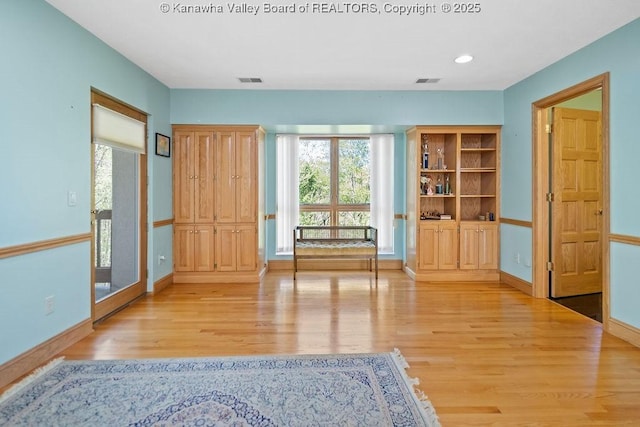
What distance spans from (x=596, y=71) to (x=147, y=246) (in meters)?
4.80

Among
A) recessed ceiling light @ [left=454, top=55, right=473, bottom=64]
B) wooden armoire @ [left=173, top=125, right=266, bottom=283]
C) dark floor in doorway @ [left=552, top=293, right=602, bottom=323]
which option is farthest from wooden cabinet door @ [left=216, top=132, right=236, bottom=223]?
dark floor in doorway @ [left=552, top=293, right=602, bottom=323]

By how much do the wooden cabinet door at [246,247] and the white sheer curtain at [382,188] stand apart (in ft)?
6.36

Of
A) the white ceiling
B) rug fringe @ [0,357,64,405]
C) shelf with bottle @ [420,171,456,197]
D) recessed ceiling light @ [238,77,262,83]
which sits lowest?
rug fringe @ [0,357,64,405]

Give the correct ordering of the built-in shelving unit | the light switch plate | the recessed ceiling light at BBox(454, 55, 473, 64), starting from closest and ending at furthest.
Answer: the light switch plate < the recessed ceiling light at BBox(454, 55, 473, 64) < the built-in shelving unit

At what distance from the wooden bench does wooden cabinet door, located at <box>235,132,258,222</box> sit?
30.1 inches

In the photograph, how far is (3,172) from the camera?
2.23m

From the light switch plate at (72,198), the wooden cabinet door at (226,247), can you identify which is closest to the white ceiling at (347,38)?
the light switch plate at (72,198)

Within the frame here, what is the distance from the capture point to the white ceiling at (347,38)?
2.72 meters

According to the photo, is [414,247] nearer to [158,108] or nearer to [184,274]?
[184,274]

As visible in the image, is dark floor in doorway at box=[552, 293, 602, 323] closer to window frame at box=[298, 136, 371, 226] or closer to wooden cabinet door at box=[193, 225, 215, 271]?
window frame at box=[298, 136, 371, 226]

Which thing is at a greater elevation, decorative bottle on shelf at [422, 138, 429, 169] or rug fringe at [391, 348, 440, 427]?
decorative bottle on shelf at [422, 138, 429, 169]

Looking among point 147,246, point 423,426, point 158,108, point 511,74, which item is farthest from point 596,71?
point 147,246

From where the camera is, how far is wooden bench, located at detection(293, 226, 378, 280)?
16.4 ft

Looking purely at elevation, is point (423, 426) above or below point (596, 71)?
below
